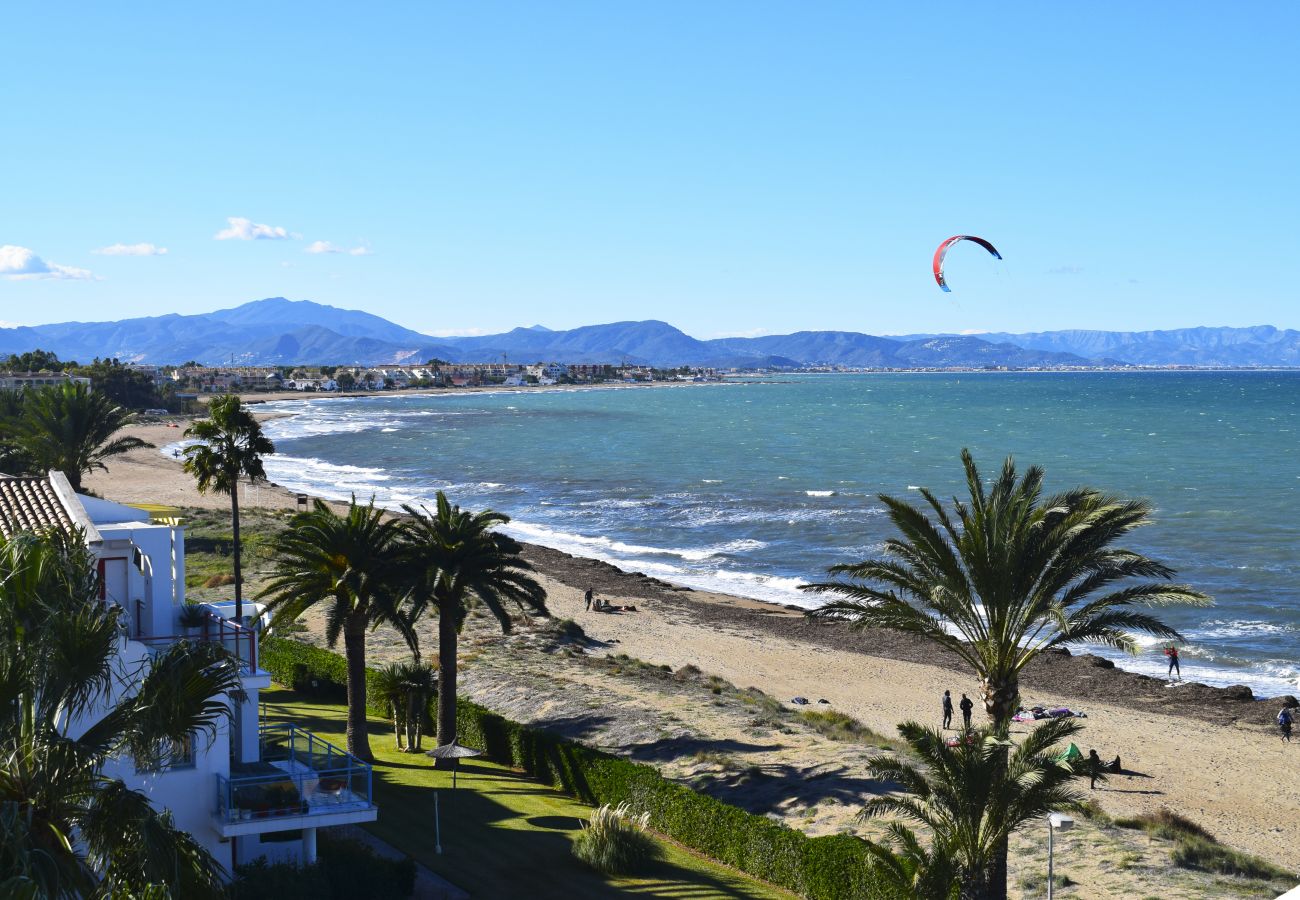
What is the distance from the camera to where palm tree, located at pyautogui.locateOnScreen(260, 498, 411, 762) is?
72.5 feet

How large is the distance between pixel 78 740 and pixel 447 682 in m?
16.6

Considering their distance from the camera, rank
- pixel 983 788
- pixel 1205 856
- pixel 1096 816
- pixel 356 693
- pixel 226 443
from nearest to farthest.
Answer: pixel 983 788, pixel 1205 856, pixel 1096 816, pixel 356 693, pixel 226 443

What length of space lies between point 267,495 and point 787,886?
209ft

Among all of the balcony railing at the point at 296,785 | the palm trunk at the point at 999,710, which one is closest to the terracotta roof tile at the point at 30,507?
the balcony railing at the point at 296,785

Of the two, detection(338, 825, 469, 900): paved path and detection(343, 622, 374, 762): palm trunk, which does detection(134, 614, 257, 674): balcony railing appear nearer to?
detection(338, 825, 469, 900): paved path

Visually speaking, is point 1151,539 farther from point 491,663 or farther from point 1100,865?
point 1100,865

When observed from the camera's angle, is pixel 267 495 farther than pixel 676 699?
Yes

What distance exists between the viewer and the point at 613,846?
17.9 metres

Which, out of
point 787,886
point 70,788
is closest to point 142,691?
point 70,788

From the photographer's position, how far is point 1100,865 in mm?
17844

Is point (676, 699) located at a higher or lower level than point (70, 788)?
lower

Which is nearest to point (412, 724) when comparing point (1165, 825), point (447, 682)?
point (447, 682)

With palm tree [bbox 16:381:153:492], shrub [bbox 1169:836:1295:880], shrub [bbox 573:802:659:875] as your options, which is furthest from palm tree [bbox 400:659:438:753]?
palm tree [bbox 16:381:153:492]

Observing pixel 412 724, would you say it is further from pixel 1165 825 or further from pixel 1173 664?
pixel 1173 664
